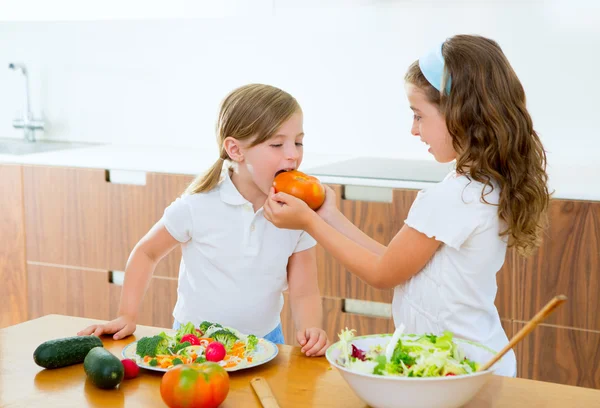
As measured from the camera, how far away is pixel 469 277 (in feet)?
4.98

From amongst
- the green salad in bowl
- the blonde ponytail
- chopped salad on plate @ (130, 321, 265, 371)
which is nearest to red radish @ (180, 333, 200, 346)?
chopped salad on plate @ (130, 321, 265, 371)

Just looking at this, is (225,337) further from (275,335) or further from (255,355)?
(275,335)

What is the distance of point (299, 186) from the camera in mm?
1593

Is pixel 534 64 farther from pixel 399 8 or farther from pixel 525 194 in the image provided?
pixel 525 194

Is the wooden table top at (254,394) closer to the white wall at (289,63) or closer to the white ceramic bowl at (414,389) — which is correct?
the white ceramic bowl at (414,389)

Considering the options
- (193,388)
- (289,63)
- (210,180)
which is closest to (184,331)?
(193,388)

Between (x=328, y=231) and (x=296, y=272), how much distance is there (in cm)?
24

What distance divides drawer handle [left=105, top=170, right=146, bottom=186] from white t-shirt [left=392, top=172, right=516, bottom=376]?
1.44 metres

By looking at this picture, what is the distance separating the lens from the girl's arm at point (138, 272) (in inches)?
58.7

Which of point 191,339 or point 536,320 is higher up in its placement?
point 536,320

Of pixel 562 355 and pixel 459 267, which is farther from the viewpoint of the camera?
pixel 562 355

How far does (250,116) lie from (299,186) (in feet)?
0.67

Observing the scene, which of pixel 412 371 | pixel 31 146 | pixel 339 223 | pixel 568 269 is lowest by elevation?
pixel 568 269

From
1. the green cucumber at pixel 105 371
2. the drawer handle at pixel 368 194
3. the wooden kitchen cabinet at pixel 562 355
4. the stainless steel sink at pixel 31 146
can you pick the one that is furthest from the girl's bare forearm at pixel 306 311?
the stainless steel sink at pixel 31 146
